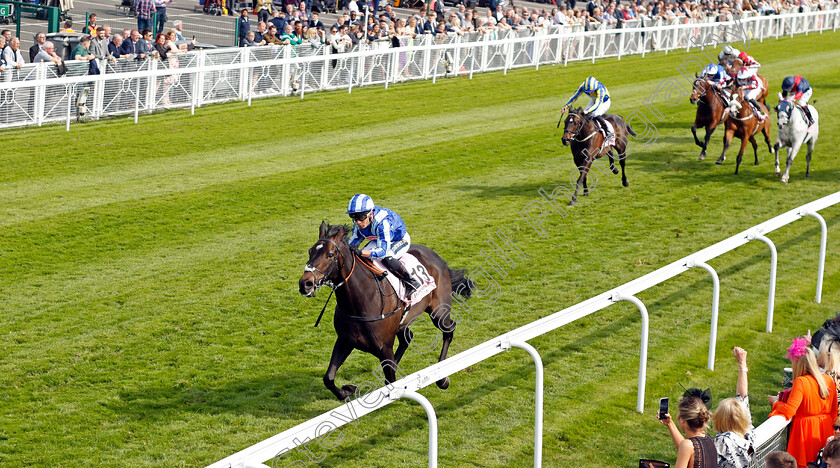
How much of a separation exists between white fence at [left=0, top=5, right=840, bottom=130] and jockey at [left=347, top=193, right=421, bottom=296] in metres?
9.33

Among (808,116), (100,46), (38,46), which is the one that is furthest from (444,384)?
(38,46)

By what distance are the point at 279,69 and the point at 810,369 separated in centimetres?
1450

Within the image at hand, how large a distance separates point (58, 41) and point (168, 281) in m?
9.73

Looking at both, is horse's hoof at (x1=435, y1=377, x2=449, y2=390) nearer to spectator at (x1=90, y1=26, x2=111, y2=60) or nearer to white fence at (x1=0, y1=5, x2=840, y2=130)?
white fence at (x1=0, y1=5, x2=840, y2=130)

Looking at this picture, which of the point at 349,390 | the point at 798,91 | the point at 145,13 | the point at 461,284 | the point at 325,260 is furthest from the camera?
the point at 145,13

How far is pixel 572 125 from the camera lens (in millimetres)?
11875

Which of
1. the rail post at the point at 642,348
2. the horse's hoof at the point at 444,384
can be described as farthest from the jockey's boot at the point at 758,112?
the horse's hoof at the point at 444,384

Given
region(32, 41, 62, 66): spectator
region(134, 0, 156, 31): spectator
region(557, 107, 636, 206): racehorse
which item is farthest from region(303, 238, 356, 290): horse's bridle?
region(134, 0, 156, 31): spectator

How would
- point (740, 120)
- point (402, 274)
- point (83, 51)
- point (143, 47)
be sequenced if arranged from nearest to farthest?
point (402, 274) < point (740, 120) < point (83, 51) < point (143, 47)

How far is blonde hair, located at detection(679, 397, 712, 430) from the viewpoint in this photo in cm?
473

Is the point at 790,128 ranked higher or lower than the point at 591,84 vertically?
lower

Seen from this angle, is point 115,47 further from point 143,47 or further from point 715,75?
point 715,75

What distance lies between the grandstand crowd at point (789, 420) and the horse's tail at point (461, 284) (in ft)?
7.64

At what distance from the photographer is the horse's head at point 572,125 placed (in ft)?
38.8
